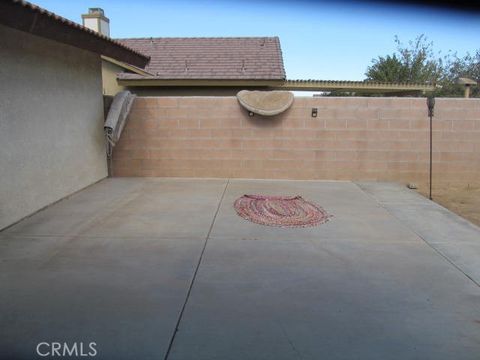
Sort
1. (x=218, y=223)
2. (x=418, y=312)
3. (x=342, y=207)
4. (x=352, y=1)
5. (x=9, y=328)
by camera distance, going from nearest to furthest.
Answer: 1. (x=352, y=1)
2. (x=9, y=328)
3. (x=418, y=312)
4. (x=218, y=223)
5. (x=342, y=207)

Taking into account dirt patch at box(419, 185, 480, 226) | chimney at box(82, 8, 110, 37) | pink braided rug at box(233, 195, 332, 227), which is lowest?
dirt patch at box(419, 185, 480, 226)

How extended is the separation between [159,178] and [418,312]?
6.79 meters

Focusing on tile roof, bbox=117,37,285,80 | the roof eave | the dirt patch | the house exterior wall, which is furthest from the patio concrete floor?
tile roof, bbox=117,37,285,80

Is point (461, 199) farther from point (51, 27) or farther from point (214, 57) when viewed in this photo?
point (214, 57)

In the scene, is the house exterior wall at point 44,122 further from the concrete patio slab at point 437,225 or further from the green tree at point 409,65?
the green tree at point 409,65

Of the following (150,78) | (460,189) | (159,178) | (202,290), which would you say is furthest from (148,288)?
(150,78)

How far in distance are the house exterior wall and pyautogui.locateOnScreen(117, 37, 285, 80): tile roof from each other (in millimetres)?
5533

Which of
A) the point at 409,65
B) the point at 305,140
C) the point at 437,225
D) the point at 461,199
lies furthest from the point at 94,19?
the point at 409,65

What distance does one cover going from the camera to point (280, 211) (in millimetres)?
6465

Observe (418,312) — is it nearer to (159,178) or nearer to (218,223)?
(218,223)

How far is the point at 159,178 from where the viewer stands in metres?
9.36

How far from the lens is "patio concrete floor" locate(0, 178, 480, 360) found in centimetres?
290

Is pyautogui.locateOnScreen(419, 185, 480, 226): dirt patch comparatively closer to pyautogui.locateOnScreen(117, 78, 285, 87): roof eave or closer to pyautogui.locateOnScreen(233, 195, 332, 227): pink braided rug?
pyautogui.locateOnScreen(233, 195, 332, 227): pink braided rug

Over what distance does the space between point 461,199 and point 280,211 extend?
149 inches
